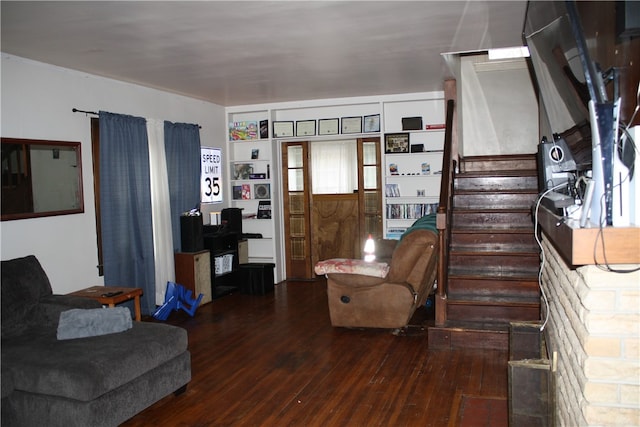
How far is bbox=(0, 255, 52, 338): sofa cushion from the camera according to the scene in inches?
142

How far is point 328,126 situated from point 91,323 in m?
4.69

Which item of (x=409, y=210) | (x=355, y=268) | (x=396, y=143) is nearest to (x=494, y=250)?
(x=355, y=268)

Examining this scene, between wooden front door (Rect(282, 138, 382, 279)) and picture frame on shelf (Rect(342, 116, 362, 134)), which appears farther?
wooden front door (Rect(282, 138, 382, 279))

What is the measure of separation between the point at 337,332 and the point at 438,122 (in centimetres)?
339

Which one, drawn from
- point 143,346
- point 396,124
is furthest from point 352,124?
point 143,346

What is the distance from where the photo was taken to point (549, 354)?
296cm

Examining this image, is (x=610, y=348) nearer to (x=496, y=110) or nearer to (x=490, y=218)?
(x=490, y=218)

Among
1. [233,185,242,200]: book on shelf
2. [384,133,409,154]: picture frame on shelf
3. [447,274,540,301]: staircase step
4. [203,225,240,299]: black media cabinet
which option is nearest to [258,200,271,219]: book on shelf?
[233,185,242,200]: book on shelf

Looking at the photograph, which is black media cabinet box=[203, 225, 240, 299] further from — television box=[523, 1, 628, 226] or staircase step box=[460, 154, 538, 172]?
television box=[523, 1, 628, 226]

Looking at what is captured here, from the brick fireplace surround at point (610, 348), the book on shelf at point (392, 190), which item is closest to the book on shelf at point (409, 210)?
the book on shelf at point (392, 190)

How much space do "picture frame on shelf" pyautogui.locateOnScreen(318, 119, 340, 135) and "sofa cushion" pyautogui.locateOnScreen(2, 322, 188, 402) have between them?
4.42 metres

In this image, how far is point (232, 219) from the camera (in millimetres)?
7199

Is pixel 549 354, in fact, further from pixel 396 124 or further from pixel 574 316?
pixel 396 124

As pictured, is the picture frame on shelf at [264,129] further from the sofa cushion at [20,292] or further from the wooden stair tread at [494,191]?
the sofa cushion at [20,292]
